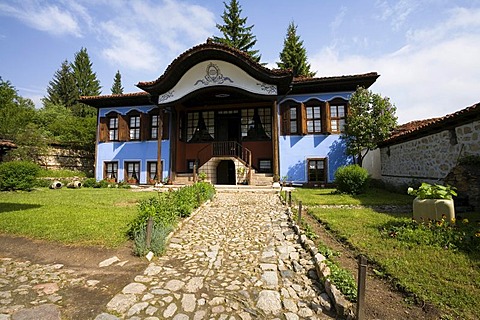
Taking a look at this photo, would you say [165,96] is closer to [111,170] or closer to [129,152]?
[129,152]

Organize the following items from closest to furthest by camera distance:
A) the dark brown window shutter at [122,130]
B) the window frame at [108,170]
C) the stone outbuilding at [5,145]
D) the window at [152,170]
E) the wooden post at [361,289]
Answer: the wooden post at [361,289] → the stone outbuilding at [5,145] → the window at [152,170] → the dark brown window shutter at [122,130] → the window frame at [108,170]

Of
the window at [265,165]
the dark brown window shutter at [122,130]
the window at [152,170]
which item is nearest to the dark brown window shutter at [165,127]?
the window at [152,170]

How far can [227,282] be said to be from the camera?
3246 mm

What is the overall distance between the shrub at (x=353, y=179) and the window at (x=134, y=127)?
13.8 metres

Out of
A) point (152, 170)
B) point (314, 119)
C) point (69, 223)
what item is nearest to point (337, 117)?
point (314, 119)

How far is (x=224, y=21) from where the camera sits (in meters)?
28.2

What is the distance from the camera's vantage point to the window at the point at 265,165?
1606 centimetres

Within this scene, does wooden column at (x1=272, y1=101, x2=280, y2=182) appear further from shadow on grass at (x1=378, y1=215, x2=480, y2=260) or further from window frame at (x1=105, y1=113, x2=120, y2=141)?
window frame at (x1=105, y1=113, x2=120, y2=141)

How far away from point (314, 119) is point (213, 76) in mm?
6590

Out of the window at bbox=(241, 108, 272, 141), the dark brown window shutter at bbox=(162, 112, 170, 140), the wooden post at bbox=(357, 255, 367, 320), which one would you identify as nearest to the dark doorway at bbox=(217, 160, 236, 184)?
the window at bbox=(241, 108, 272, 141)

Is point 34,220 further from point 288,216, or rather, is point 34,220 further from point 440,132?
point 440,132

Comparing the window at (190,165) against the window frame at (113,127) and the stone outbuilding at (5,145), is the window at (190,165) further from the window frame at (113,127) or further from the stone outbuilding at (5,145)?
the stone outbuilding at (5,145)

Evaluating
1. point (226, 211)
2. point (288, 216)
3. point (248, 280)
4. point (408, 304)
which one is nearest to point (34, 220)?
point (226, 211)

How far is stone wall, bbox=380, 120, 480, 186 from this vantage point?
6.93 meters
